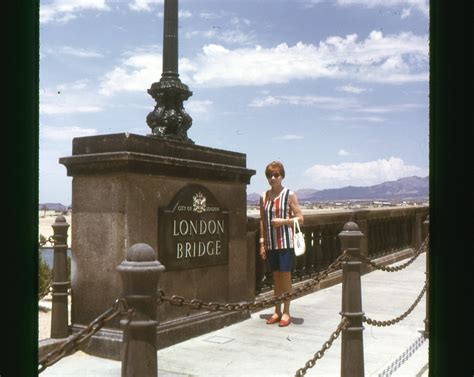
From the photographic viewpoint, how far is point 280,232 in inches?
267

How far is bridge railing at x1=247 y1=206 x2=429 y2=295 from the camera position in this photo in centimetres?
838

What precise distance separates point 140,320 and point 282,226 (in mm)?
4104

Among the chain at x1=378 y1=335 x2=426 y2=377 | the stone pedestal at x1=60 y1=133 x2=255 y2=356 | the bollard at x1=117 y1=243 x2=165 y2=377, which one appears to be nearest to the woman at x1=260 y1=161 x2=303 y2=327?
the stone pedestal at x1=60 y1=133 x2=255 y2=356

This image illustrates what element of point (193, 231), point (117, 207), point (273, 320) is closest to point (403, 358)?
point (273, 320)

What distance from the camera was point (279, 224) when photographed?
6688 mm

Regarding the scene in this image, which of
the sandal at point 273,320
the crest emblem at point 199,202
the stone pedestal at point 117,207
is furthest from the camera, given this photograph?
the sandal at point 273,320

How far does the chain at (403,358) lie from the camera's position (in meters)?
5.16

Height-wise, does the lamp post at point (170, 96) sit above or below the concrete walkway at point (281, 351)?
above

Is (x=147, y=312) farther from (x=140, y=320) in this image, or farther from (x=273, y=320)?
(x=273, y=320)

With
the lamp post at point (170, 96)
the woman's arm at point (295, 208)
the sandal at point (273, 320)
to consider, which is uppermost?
the lamp post at point (170, 96)

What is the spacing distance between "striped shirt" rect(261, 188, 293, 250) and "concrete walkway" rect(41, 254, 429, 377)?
3.23 ft

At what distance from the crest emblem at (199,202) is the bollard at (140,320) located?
3472mm

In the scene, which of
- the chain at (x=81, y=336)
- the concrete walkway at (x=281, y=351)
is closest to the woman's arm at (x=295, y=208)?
the concrete walkway at (x=281, y=351)

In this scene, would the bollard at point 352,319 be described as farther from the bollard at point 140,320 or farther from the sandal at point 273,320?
the sandal at point 273,320
